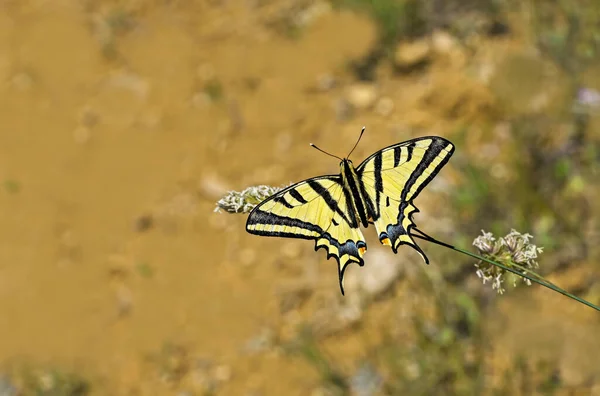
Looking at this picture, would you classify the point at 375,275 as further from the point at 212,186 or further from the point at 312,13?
the point at 312,13

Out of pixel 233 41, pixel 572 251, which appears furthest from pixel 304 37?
pixel 572 251

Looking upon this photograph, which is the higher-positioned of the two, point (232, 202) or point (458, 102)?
point (458, 102)

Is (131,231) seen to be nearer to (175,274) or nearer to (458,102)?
(175,274)

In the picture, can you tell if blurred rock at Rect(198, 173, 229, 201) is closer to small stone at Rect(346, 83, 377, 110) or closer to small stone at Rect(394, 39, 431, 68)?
small stone at Rect(346, 83, 377, 110)

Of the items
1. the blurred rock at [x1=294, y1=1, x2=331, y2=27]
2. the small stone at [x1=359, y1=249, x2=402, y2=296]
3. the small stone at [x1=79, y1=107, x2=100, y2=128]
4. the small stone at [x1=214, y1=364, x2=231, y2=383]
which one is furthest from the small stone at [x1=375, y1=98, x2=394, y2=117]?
the small stone at [x1=79, y1=107, x2=100, y2=128]

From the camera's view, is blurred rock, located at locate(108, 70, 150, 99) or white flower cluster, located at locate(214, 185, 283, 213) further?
blurred rock, located at locate(108, 70, 150, 99)

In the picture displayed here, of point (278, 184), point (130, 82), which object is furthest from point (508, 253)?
point (130, 82)
